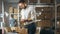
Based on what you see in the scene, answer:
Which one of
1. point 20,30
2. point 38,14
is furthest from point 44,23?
point 20,30

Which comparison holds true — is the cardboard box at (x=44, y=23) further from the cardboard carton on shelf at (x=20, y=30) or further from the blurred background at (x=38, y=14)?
the cardboard carton on shelf at (x=20, y=30)

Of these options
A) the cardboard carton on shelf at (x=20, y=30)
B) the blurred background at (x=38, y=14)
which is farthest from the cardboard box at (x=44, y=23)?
the cardboard carton on shelf at (x=20, y=30)

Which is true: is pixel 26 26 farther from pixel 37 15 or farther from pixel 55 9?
pixel 55 9

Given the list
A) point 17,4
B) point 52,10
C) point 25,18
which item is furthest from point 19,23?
point 52,10

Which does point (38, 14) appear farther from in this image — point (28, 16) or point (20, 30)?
point (20, 30)

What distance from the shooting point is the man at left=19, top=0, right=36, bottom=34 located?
54.3 inches

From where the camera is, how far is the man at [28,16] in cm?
138

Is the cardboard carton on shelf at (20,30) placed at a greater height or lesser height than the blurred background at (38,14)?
lesser

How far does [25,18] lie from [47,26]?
0.22 metres

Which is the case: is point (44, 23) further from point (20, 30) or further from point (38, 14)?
point (20, 30)

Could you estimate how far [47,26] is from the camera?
1.38 metres

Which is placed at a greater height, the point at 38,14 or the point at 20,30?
the point at 38,14

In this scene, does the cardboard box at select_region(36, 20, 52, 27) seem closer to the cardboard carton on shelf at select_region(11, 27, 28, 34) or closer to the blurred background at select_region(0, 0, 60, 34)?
the blurred background at select_region(0, 0, 60, 34)

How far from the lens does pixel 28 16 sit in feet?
4.54
